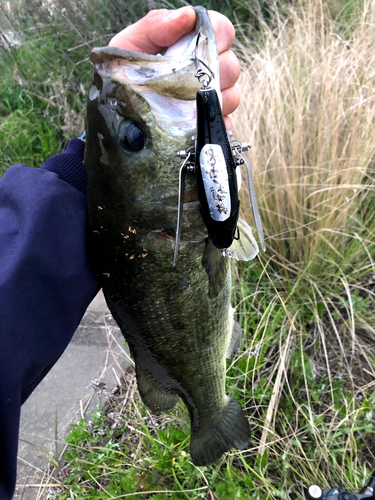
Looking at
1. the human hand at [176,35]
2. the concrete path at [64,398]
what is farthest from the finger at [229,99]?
the concrete path at [64,398]

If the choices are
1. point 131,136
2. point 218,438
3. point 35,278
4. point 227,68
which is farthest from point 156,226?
point 218,438

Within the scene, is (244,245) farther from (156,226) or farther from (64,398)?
(64,398)

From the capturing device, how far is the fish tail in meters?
1.56

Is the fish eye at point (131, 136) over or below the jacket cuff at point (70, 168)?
over

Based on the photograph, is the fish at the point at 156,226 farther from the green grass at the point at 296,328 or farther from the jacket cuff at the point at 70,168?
the green grass at the point at 296,328

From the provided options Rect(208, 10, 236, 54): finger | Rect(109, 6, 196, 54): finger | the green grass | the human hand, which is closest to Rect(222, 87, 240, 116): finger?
the human hand

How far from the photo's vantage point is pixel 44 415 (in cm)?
249

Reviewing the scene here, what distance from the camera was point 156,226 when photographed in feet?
3.68

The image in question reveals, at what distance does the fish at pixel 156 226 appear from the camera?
3.23ft

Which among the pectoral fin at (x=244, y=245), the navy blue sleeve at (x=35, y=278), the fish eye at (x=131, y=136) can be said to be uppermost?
the fish eye at (x=131, y=136)

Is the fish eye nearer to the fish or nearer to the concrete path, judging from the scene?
the fish

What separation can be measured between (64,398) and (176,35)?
2458 millimetres

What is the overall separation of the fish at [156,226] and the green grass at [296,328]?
0.61 metres

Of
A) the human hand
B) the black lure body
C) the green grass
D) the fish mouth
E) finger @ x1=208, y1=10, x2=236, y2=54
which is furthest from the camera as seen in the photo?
the green grass
